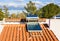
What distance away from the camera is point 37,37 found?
32.5 feet

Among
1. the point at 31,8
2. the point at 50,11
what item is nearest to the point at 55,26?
the point at 50,11

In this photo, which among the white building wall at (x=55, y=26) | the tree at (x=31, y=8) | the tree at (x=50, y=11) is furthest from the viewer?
the tree at (x=31, y=8)

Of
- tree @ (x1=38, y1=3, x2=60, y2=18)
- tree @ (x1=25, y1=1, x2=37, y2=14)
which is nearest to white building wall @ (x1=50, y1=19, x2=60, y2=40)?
tree @ (x1=38, y1=3, x2=60, y2=18)

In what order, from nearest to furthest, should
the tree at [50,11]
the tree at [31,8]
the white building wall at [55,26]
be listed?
the white building wall at [55,26]
the tree at [50,11]
the tree at [31,8]

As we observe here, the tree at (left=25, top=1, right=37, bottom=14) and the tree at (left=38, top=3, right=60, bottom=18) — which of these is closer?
the tree at (left=38, top=3, right=60, bottom=18)

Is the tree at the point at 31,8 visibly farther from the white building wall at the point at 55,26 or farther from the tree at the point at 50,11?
the white building wall at the point at 55,26

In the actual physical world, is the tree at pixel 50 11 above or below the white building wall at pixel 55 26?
below

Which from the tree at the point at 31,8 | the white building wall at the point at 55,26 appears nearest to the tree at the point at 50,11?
the tree at the point at 31,8

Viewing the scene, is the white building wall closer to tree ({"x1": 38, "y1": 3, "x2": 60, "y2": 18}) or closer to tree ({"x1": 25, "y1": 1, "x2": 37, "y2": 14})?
tree ({"x1": 38, "y1": 3, "x2": 60, "y2": 18})

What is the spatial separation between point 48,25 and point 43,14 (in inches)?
385

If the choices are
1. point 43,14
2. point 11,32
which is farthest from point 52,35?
point 43,14

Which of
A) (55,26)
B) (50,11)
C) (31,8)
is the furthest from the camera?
(31,8)

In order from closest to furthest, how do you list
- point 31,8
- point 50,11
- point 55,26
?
1. point 55,26
2. point 50,11
3. point 31,8

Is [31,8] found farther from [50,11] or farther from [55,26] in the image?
[55,26]
